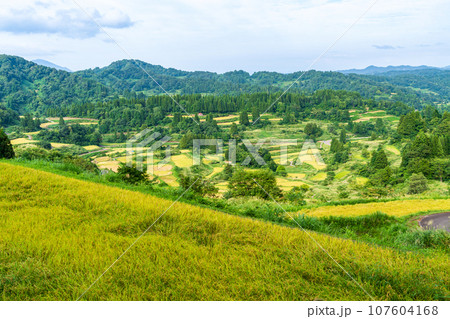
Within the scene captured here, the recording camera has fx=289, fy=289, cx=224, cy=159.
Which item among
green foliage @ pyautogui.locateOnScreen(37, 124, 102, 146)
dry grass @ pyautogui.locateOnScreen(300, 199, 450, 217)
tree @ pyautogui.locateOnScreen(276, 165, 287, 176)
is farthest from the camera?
tree @ pyautogui.locateOnScreen(276, 165, 287, 176)

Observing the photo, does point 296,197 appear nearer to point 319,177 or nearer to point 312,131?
point 319,177

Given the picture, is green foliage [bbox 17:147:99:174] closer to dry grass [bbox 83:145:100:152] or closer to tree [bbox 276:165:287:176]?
dry grass [bbox 83:145:100:152]

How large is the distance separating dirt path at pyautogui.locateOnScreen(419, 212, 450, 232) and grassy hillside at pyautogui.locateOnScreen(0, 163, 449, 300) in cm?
713

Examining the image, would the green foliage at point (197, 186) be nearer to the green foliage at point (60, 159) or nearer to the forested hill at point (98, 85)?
the green foliage at point (60, 159)

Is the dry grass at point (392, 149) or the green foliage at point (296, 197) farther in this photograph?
the dry grass at point (392, 149)

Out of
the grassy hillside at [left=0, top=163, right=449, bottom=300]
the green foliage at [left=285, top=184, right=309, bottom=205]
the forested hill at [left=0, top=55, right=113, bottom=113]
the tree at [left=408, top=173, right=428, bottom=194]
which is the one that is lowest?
the tree at [left=408, top=173, right=428, bottom=194]

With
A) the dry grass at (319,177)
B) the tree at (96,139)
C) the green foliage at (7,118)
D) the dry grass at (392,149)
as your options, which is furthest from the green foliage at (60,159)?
the dry grass at (392,149)

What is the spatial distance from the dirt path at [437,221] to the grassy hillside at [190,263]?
7129mm

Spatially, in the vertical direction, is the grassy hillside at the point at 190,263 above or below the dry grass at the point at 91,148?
above

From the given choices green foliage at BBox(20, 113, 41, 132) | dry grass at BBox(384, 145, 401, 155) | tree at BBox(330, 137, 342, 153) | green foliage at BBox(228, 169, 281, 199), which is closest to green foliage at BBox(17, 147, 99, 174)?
green foliage at BBox(228, 169, 281, 199)

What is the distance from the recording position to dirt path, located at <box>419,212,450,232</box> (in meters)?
8.88

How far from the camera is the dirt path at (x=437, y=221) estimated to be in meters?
8.88

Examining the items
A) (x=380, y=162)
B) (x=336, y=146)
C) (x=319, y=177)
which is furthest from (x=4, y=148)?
(x=336, y=146)

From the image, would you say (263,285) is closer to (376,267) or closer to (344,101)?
(376,267)
